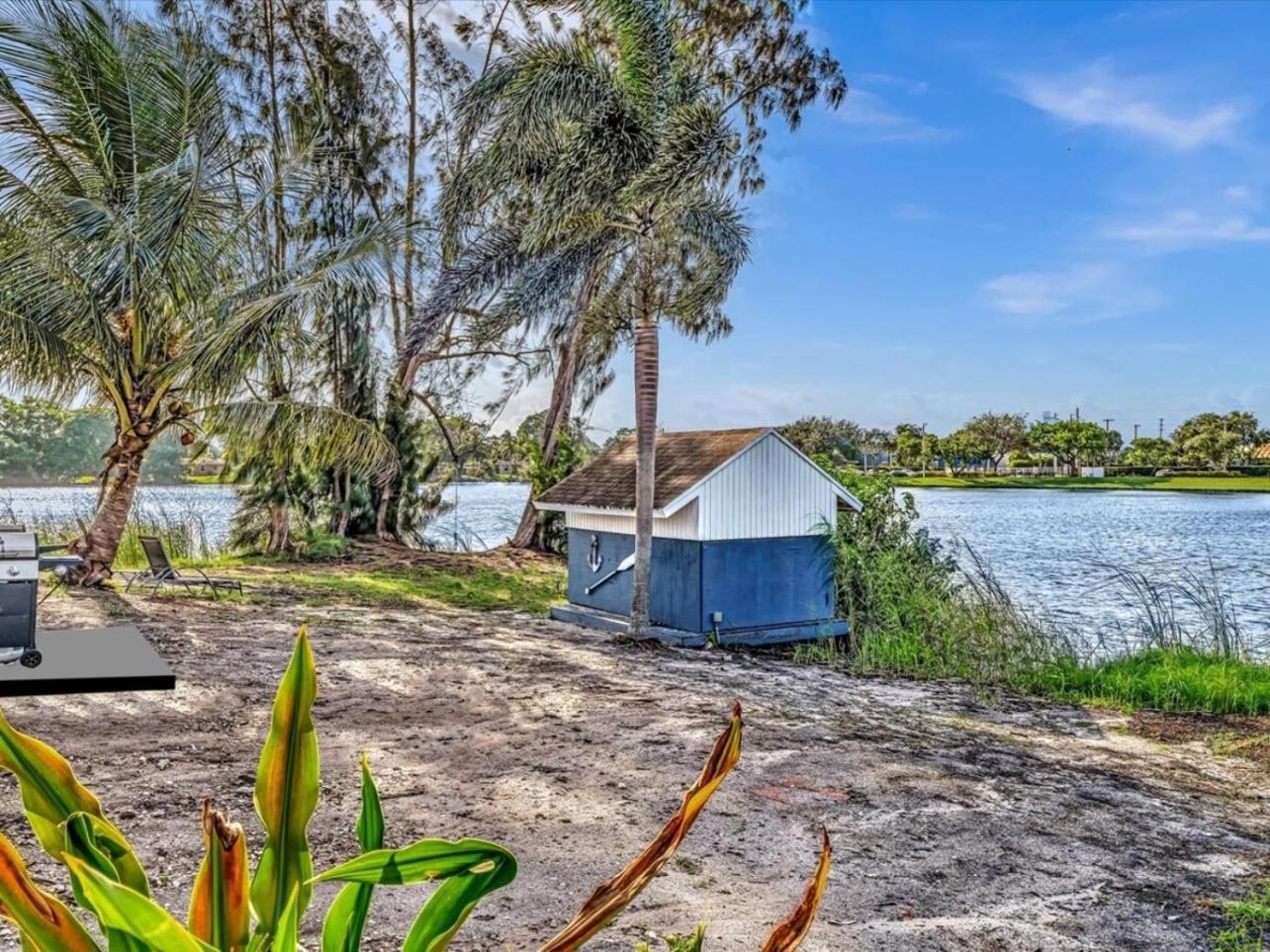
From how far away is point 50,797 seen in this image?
1148mm

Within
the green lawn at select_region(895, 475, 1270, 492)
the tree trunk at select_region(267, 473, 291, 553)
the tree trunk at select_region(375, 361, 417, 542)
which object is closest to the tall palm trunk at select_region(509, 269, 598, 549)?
the tree trunk at select_region(375, 361, 417, 542)

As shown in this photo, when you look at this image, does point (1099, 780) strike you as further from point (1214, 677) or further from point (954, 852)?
point (1214, 677)

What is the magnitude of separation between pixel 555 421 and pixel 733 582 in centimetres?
1120

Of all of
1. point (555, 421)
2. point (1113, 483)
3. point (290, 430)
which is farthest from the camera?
point (1113, 483)

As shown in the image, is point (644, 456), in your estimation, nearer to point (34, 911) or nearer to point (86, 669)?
point (86, 669)

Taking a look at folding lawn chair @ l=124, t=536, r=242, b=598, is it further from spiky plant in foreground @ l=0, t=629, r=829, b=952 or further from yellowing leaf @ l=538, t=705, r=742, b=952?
yellowing leaf @ l=538, t=705, r=742, b=952

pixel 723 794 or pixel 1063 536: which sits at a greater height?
pixel 1063 536

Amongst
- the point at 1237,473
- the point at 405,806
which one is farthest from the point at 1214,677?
the point at 1237,473

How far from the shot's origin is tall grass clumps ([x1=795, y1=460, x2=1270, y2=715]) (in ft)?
27.8

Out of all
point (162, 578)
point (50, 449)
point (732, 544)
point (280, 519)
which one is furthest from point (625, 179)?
point (50, 449)

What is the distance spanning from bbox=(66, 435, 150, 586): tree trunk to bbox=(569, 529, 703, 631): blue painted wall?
545 cm

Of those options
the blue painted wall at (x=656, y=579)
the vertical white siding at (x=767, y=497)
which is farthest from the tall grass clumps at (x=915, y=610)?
the blue painted wall at (x=656, y=579)

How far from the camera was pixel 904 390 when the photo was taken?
33.1 meters

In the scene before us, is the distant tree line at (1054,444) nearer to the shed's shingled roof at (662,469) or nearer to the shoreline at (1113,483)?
the shoreline at (1113,483)
